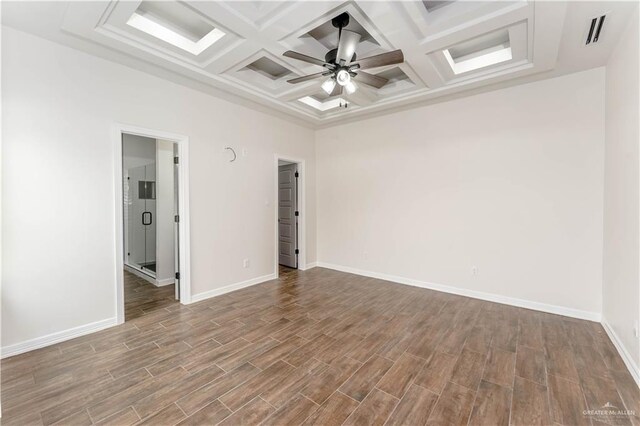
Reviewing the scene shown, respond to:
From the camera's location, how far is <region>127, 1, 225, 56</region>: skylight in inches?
105

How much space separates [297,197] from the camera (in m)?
5.87

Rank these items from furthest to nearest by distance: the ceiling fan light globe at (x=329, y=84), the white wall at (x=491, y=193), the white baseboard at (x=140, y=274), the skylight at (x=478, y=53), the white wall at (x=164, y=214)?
the white baseboard at (x=140, y=274) < the white wall at (x=164, y=214) < the white wall at (x=491, y=193) < the skylight at (x=478, y=53) < the ceiling fan light globe at (x=329, y=84)

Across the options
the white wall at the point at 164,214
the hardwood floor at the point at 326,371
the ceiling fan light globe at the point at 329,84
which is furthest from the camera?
the white wall at the point at 164,214

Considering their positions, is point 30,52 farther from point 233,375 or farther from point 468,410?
point 468,410

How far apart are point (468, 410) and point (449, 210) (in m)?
3.01

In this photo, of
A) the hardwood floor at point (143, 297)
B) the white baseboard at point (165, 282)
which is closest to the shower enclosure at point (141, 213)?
the hardwood floor at point (143, 297)

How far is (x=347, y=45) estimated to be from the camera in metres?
2.61

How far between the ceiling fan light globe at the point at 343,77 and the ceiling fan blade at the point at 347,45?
4.4 inches

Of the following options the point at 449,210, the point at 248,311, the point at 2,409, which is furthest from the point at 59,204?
the point at 449,210

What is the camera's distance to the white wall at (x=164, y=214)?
4.71 meters

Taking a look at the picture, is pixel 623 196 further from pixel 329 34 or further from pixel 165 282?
pixel 165 282

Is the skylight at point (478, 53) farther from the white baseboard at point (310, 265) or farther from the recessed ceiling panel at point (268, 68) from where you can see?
the white baseboard at point (310, 265)

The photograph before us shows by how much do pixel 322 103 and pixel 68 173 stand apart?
3.84 meters

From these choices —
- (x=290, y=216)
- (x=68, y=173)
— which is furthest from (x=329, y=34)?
(x=290, y=216)
